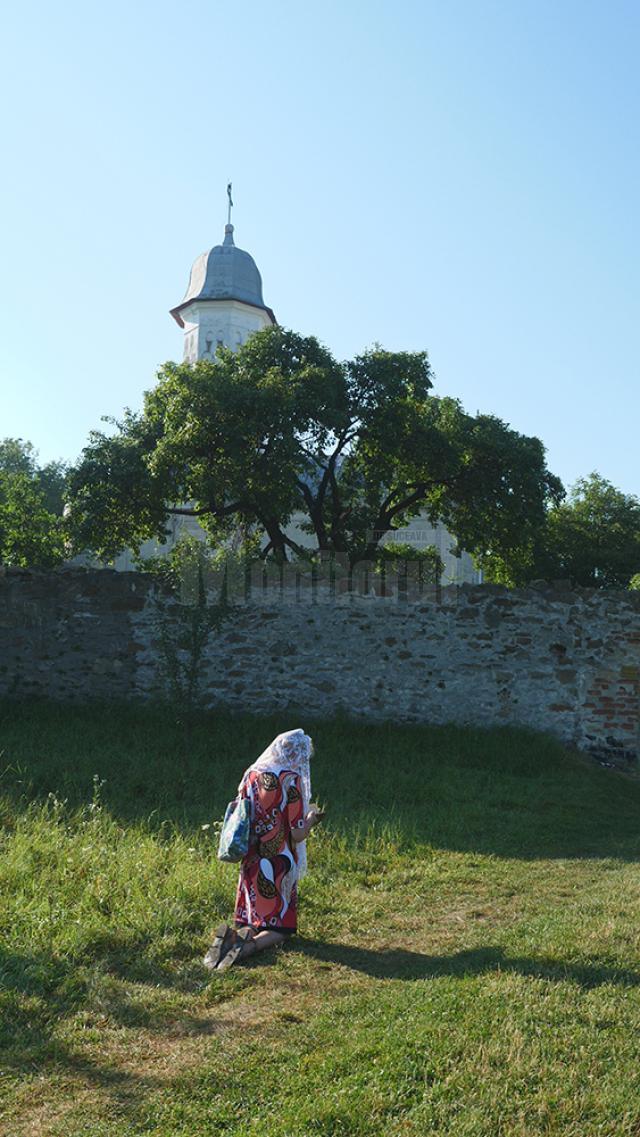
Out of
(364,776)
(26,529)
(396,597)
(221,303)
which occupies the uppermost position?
(221,303)

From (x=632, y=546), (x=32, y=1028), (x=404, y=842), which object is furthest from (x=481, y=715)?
(x=632, y=546)

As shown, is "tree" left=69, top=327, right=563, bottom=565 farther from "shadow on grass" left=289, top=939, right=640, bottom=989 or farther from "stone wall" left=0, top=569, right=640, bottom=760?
"shadow on grass" left=289, top=939, right=640, bottom=989

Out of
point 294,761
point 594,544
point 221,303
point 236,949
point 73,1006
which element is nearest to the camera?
point 73,1006

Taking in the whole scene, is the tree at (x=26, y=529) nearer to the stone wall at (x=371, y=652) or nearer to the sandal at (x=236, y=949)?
the stone wall at (x=371, y=652)

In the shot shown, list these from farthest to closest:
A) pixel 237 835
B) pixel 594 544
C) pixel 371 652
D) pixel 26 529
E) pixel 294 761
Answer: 1. pixel 594 544
2. pixel 26 529
3. pixel 371 652
4. pixel 294 761
5. pixel 237 835

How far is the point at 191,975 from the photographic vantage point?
4461 millimetres

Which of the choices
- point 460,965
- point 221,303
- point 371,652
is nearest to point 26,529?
point 371,652

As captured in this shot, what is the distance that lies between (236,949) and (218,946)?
0.09 meters

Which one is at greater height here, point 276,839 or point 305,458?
point 305,458

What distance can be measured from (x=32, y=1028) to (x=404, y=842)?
3.85 meters

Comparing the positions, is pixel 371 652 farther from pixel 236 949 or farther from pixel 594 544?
pixel 594 544

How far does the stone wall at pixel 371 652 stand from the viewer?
38.1 ft

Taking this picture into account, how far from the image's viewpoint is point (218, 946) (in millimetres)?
4656

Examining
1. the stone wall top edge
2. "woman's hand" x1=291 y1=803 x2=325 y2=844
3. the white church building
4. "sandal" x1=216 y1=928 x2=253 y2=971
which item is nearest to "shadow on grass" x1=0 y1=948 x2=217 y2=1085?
"sandal" x1=216 y1=928 x2=253 y2=971
